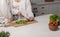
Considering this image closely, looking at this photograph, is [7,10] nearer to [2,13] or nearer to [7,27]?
[2,13]

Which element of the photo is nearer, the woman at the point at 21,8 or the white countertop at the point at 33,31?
the white countertop at the point at 33,31

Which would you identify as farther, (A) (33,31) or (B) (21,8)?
(B) (21,8)

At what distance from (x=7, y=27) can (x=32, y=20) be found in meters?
0.36

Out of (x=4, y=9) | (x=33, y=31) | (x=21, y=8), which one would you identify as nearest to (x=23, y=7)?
(x=21, y=8)

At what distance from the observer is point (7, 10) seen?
8.26ft

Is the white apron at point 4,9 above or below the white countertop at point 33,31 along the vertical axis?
above

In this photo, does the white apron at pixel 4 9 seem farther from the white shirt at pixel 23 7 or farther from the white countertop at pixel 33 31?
the white countertop at pixel 33 31

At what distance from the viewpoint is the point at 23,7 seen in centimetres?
258

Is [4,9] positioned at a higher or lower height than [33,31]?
higher

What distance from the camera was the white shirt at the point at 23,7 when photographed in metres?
2.52

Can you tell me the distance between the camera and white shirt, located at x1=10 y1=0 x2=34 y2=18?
2521 millimetres

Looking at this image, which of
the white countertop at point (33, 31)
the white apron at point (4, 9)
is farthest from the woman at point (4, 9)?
the white countertop at point (33, 31)

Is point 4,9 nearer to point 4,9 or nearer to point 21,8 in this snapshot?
point 4,9

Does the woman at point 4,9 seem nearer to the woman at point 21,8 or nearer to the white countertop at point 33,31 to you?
the woman at point 21,8
